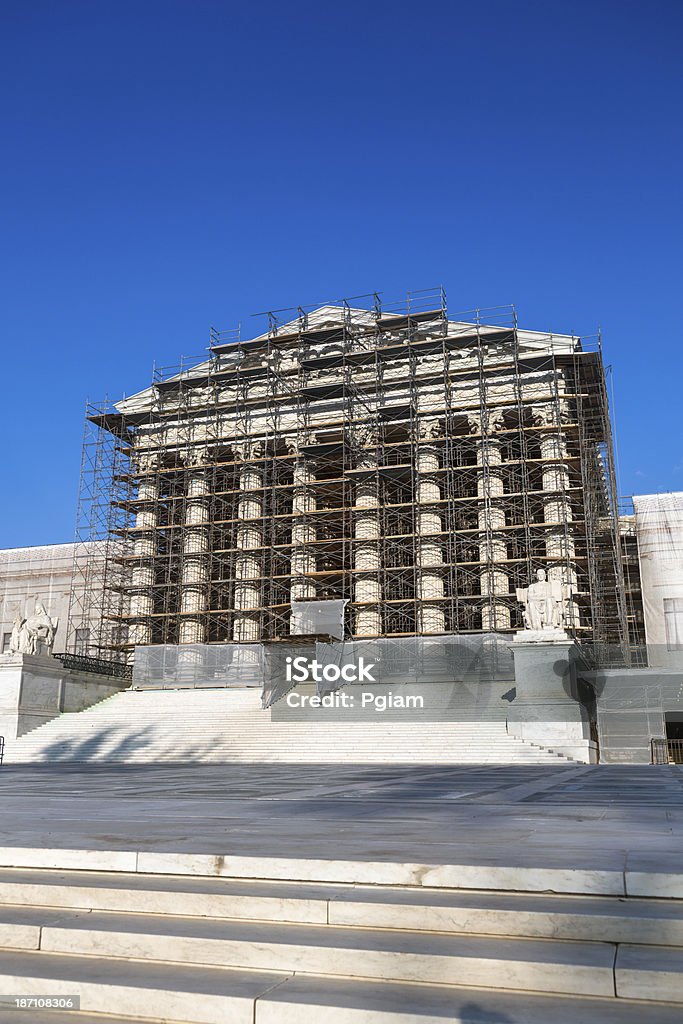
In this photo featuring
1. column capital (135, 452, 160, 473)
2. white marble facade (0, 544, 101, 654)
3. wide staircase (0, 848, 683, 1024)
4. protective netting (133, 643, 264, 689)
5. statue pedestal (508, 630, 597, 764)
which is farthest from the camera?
white marble facade (0, 544, 101, 654)

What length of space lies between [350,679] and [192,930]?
1113 inches

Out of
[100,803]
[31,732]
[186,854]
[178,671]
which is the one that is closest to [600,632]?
[178,671]

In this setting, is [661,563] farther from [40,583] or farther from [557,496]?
[40,583]

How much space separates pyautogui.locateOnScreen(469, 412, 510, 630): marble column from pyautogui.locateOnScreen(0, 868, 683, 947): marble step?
30.2m

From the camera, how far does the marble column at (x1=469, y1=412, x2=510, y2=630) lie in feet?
118

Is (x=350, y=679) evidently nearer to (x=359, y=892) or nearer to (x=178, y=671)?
(x=178, y=671)

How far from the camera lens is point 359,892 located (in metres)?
4.65

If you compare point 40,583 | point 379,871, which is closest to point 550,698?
point 379,871

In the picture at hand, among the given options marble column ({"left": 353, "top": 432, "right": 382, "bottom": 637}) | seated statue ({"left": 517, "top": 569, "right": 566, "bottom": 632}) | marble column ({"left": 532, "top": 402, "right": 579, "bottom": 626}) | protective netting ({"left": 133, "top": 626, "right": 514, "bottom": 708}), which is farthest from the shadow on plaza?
marble column ({"left": 532, "top": 402, "right": 579, "bottom": 626})

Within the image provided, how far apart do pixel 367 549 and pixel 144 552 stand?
11.2 m

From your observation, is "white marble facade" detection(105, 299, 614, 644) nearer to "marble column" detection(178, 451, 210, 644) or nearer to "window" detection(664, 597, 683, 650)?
"marble column" detection(178, 451, 210, 644)

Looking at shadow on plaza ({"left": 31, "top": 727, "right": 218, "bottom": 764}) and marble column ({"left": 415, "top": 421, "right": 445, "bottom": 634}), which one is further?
marble column ({"left": 415, "top": 421, "right": 445, "bottom": 634})

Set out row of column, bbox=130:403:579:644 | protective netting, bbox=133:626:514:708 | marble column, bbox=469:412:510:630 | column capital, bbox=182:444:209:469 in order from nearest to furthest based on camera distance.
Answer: protective netting, bbox=133:626:514:708, marble column, bbox=469:412:510:630, row of column, bbox=130:403:579:644, column capital, bbox=182:444:209:469

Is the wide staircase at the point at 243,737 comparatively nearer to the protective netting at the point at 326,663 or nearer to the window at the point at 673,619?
the protective netting at the point at 326,663
